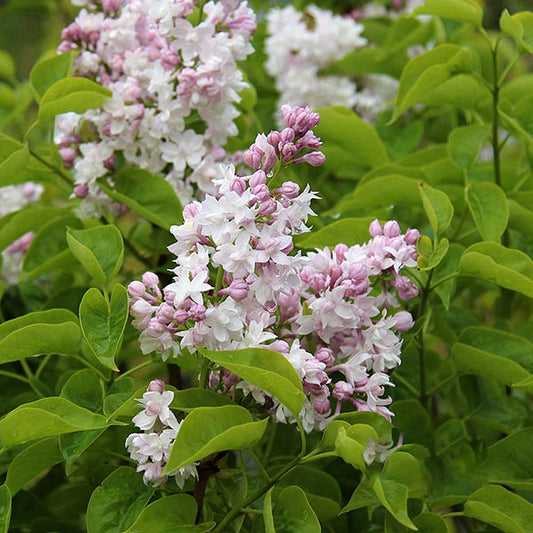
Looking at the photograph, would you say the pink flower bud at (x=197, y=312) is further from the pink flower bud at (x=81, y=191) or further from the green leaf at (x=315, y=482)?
the pink flower bud at (x=81, y=191)

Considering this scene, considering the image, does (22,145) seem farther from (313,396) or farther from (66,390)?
(313,396)

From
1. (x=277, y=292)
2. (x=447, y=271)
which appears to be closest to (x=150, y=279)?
(x=277, y=292)

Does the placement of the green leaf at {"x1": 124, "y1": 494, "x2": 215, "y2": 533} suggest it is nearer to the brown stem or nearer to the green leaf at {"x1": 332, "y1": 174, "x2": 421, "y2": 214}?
the brown stem

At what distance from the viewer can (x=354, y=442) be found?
71 centimetres

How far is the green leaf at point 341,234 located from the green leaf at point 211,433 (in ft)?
0.88

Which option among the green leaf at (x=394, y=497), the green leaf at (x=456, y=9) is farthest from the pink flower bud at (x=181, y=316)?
the green leaf at (x=456, y=9)

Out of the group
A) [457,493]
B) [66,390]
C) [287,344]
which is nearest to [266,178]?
[287,344]

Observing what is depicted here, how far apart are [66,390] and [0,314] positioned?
43cm

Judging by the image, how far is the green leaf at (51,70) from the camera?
3.63 ft

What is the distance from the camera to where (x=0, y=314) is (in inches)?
49.6

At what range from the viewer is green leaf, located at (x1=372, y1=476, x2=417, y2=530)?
72 cm

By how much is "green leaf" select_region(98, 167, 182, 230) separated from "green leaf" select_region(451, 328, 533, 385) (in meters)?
0.36

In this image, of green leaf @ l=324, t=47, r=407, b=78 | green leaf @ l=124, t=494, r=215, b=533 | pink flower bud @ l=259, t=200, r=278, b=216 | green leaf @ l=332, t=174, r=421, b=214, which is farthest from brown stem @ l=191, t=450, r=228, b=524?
green leaf @ l=324, t=47, r=407, b=78

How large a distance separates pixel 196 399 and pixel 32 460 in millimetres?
198
